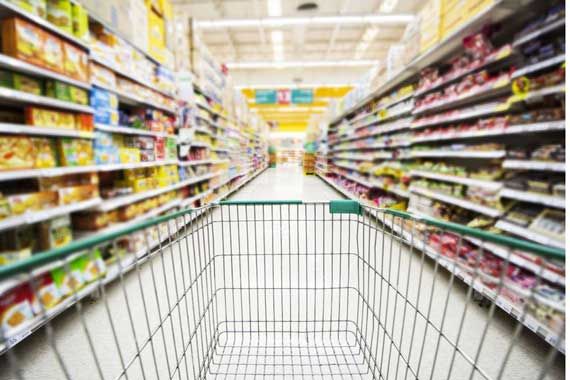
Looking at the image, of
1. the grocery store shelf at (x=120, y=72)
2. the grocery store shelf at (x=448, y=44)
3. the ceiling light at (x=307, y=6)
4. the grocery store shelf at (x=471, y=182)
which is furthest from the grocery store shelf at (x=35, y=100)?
the ceiling light at (x=307, y=6)

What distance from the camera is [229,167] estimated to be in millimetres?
8086

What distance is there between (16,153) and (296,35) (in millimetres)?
9910

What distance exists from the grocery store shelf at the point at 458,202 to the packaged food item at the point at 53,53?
3.38 metres

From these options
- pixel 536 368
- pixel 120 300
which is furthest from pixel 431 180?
pixel 120 300

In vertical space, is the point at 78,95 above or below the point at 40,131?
above

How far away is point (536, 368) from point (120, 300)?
2725mm

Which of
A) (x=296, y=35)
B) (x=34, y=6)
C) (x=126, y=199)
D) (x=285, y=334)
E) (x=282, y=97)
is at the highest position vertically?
(x=296, y=35)

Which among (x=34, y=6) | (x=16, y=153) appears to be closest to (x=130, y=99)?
(x=34, y=6)

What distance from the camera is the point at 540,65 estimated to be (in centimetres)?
186

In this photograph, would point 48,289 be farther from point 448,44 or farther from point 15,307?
point 448,44

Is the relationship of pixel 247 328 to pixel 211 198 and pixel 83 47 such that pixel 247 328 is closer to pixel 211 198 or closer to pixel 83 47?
pixel 83 47

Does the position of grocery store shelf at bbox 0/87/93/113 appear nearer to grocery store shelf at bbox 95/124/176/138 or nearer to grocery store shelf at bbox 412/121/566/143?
grocery store shelf at bbox 95/124/176/138

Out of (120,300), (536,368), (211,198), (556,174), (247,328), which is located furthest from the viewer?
(211,198)

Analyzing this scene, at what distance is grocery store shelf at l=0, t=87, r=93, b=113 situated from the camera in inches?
65.7
